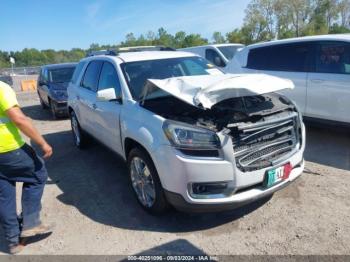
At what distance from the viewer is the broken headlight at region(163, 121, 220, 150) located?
120 inches

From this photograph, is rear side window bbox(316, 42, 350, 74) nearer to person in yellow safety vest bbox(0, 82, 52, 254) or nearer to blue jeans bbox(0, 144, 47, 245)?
person in yellow safety vest bbox(0, 82, 52, 254)

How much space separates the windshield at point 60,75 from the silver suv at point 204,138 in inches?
293

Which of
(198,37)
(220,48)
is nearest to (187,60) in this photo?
(220,48)

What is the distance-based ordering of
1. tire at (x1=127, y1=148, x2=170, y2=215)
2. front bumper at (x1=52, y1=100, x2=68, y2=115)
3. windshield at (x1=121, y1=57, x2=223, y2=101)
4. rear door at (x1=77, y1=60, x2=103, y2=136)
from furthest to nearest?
front bumper at (x1=52, y1=100, x2=68, y2=115) → rear door at (x1=77, y1=60, x2=103, y2=136) → windshield at (x1=121, y1=57, x2=223, y2=101) → tire at (x1=127, y1=148, x2=170, y2=215)

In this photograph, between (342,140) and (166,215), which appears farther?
(342,140)

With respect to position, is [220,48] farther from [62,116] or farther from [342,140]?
[342,140]

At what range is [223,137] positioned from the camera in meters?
3.00

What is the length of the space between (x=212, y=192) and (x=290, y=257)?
0.88m

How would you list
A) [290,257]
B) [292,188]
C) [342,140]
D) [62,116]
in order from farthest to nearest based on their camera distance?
[62,116] < [342,140] < [292,188] < [290,257]

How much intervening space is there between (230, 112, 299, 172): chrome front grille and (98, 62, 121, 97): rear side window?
5.74ft

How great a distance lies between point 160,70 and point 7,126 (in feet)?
6.81

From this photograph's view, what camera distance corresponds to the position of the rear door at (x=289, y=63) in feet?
19.2

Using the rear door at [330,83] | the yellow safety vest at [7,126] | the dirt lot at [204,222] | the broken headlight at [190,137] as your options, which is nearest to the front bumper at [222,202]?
the dirt lot at [204,222]

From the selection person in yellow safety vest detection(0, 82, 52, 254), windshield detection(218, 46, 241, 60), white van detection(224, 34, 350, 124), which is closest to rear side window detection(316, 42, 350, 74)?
white van detection(224, 34, 350, 124)
